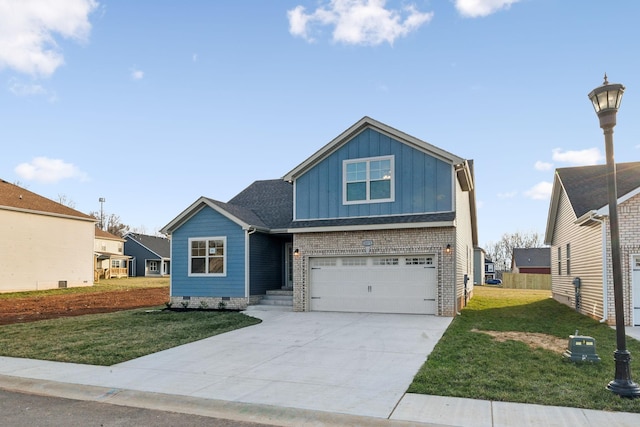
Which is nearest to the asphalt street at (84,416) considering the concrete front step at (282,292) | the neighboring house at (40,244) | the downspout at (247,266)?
the downspout at (247,266)

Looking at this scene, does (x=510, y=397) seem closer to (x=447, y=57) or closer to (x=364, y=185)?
(x=364, y=185)

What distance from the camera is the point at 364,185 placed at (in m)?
15.6

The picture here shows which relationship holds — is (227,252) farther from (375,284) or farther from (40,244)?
(40,244)

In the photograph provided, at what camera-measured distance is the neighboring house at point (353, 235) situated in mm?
14570

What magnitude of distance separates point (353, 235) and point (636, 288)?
332 inches

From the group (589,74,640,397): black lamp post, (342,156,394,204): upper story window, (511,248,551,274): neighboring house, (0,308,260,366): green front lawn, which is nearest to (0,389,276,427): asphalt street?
(0,308,260,366): green front lawn

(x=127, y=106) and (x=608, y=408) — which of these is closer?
(x=608, y=408)

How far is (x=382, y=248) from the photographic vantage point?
15.1 m

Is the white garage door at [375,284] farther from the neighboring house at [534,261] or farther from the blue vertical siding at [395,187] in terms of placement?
the neighboring house at [534,261]

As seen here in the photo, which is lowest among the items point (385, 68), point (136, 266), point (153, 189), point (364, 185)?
point (136, 266)

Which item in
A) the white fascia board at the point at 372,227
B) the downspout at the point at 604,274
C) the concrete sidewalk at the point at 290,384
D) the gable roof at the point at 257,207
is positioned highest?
the gable roof at the point at 257,207

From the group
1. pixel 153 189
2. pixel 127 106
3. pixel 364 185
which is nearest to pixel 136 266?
pixel 153 189

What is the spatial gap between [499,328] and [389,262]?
4.25 meters

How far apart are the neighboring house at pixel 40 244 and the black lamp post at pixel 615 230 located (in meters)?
29.8
